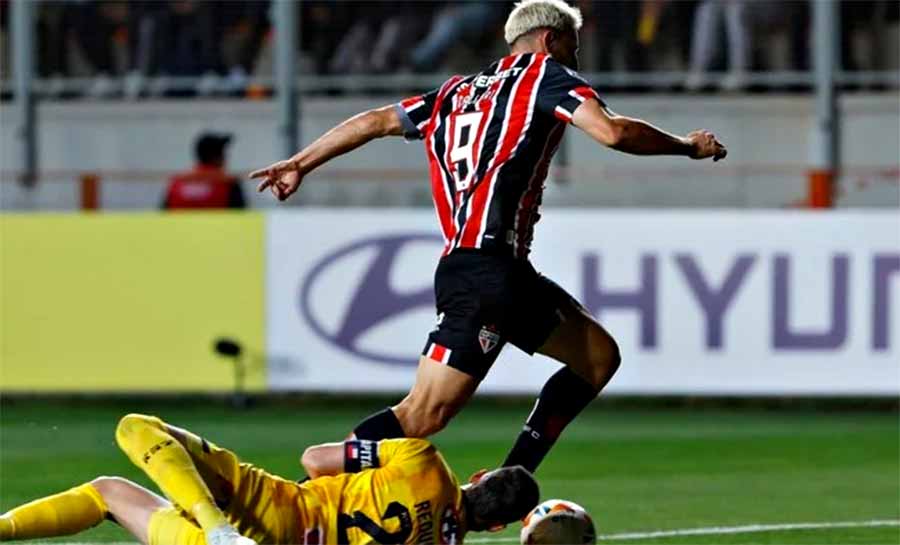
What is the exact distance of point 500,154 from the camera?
8.65 meters

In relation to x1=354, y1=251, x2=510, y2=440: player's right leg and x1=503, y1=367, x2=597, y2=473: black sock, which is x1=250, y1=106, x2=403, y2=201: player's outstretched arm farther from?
x1=503, y1=367, x2=597, y2=473: black sock

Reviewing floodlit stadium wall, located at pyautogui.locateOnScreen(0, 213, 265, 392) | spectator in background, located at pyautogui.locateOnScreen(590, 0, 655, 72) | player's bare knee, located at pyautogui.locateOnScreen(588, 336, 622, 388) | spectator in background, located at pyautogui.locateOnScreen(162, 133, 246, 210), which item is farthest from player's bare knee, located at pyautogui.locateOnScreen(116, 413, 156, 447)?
spectator in background, located at pyautogui.locateOnScreen(590, 0, 655, 72)

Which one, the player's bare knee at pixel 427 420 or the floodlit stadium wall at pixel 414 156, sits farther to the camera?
the floodlit stadium wall at pixel 414 156

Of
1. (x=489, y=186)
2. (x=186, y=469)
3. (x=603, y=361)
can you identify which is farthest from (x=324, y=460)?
(x=603, y=361)

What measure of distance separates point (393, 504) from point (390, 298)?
28.0ft

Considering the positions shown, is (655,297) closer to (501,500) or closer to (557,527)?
(557,527)

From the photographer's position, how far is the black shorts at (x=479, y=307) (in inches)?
338

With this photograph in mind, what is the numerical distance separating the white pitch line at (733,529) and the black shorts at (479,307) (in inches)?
44.1

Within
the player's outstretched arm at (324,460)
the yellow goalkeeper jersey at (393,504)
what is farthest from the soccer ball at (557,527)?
the player's outstretched arm at (324,460)

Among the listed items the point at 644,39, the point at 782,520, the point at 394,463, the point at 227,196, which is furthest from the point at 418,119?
the point at 644,39

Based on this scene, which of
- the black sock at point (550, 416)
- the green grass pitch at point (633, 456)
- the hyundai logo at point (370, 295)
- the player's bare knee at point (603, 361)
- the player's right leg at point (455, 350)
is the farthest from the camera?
the hyundai logo at point (370, 295)

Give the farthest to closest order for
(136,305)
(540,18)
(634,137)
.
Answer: (136,305) → (540,18) → (634,137)

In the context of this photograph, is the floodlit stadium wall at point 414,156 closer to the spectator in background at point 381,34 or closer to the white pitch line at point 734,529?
the spectator in background at point 381,34

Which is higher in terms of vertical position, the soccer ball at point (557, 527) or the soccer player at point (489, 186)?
the soccer player at point (489, 186)
